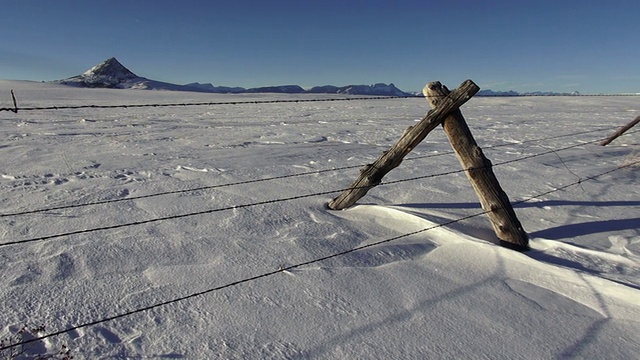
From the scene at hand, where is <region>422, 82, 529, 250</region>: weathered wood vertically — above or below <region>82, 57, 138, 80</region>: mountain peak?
below

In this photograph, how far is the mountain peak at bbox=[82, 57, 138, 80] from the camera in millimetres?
79125

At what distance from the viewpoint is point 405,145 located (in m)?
3.71

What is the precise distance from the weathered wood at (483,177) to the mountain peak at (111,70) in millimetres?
84777

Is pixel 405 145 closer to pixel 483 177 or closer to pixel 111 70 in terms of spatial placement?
pixel 483 177

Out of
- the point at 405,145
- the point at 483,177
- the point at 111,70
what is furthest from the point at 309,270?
the point at 111,70

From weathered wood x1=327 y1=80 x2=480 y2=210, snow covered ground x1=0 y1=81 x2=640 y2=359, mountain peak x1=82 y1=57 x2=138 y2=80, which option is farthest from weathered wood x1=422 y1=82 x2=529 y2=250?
mountain peak x1=82 y1=57 x2=138 y2=80

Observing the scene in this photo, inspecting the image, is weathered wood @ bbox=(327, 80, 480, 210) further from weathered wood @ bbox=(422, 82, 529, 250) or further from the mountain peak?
the mountain peak

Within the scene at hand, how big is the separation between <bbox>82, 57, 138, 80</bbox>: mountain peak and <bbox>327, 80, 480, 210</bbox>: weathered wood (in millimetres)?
84133

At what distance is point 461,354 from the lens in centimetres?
204

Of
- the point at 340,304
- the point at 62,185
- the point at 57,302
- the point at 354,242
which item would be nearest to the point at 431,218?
the point at 354,242

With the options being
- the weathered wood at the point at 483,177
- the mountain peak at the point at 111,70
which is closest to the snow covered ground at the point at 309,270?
the weathered wood at the point at 483,177

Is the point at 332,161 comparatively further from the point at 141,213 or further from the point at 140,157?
the point at 141,213

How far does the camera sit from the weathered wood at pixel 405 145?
3.36 meters

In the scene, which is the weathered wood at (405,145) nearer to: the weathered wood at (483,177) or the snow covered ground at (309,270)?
the weathered wood at (483,177)
